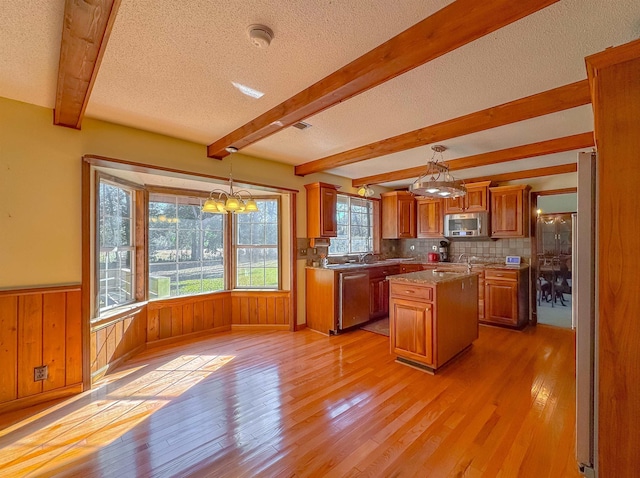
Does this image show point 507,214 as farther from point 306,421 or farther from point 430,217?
point 306,421

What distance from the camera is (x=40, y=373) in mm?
2402

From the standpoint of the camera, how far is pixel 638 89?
127 cm

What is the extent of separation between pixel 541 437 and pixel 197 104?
3.54 m

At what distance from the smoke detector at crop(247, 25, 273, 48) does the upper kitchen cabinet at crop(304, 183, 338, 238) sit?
9.19 ft

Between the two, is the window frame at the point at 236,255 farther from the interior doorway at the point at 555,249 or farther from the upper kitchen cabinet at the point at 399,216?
the interior doorway at the point at 555,249

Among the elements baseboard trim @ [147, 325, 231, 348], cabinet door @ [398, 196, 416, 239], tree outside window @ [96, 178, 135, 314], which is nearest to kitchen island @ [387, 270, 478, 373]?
cabinet door @ [398, 196, 416, 239]

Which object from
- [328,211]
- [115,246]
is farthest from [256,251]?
[115,246]

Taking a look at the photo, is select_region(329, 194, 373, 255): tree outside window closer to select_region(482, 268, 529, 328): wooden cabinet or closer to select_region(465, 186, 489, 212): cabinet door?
select_region(465, 186, 489, 212): cabinet door

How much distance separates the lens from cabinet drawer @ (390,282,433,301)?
2893mm

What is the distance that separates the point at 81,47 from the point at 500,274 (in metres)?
5.23

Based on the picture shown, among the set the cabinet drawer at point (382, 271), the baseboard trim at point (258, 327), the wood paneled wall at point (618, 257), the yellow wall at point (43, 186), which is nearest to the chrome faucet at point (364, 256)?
the cabinet drawer at point (382, 271)

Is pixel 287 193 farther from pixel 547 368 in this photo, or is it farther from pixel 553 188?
pixel 553 188

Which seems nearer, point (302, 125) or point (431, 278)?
point (302, 125)

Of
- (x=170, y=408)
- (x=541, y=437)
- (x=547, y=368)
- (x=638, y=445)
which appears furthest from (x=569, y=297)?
(x=170, y=408)
